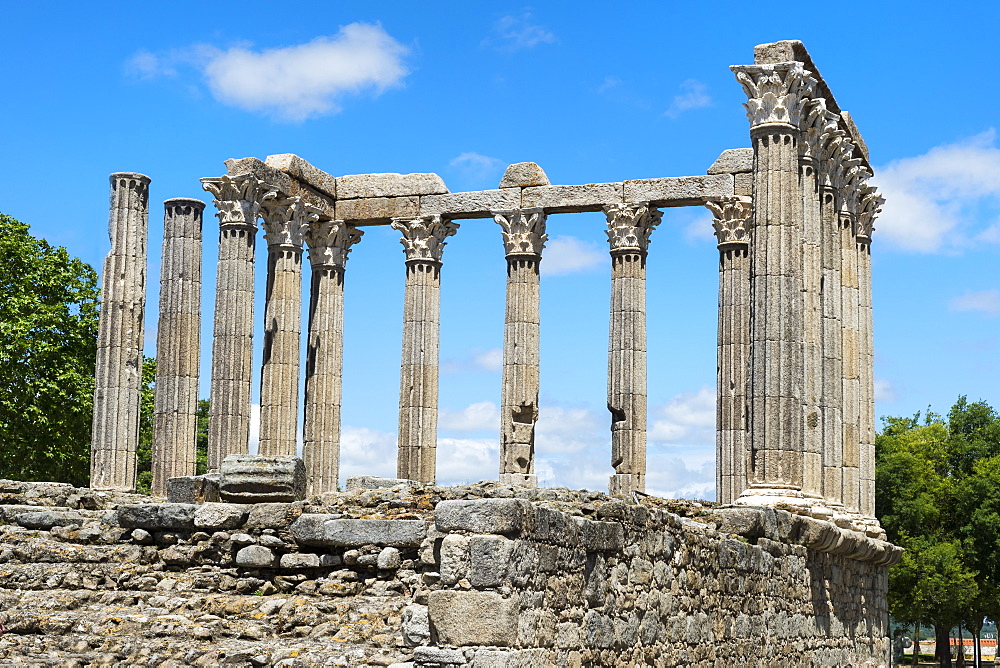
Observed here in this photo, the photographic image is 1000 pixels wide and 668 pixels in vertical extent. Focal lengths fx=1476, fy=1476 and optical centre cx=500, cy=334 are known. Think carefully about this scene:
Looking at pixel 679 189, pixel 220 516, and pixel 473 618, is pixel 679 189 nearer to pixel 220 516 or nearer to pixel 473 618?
pixel 220 516

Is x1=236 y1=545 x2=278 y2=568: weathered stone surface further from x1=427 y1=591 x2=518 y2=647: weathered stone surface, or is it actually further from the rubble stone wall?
x1=427 y1=591 x2=518 y2=647: weathered stone surface

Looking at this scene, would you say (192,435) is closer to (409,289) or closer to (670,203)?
(409,289)

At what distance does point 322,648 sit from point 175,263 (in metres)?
20.3

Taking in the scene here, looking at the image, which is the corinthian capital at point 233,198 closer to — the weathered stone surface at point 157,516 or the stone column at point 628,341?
the stone column at point 628,341

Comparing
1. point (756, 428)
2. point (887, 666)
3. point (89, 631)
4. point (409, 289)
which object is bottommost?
point (887, 666)

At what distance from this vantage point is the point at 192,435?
30.0m

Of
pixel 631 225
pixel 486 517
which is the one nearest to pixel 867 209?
pixel 631 225

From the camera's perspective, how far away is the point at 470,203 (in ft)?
103

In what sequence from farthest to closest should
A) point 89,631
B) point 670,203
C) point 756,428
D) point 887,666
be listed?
1. point 670,203
2. point 887,666
3. point 756,428
4. point 89,631

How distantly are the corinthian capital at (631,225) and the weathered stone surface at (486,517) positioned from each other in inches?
779

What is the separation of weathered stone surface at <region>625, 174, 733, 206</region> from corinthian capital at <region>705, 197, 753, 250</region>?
0.19 metres

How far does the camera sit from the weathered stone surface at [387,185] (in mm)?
31672

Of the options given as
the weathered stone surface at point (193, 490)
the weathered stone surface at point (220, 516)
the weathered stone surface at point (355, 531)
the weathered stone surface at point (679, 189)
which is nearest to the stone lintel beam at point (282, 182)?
the weathered stone surface at point (679, 189)

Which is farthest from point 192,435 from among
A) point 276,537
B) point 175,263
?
point 276,537
